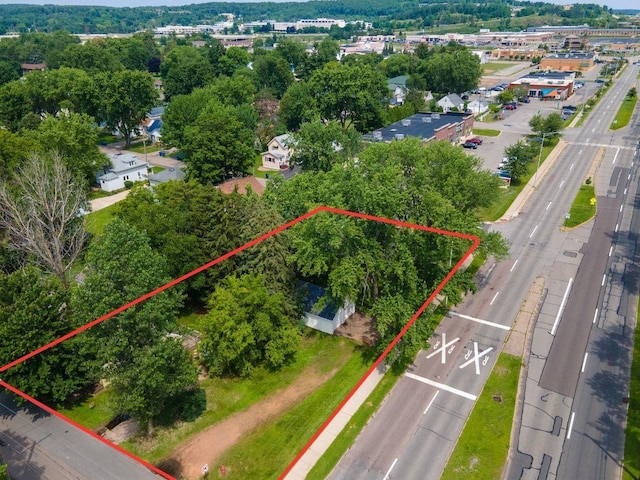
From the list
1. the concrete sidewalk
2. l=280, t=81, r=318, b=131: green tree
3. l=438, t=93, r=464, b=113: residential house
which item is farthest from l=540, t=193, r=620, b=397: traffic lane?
l=438, t=93, r=464, b=113: residential house

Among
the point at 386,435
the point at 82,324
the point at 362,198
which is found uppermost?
the point at 362,198

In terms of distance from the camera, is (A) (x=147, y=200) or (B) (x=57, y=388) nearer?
(B) (x=57, y=388)

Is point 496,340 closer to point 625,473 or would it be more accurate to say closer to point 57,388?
point 625,473

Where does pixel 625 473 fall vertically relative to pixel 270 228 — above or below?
below

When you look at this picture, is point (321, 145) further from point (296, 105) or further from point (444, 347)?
point (296, 105)

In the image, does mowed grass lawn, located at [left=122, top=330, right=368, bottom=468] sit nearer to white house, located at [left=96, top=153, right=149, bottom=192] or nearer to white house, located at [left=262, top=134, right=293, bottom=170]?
white house, located at [left=262, top=134, right=293, bottom=170]

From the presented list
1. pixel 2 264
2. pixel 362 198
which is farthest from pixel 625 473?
pixel 2 264

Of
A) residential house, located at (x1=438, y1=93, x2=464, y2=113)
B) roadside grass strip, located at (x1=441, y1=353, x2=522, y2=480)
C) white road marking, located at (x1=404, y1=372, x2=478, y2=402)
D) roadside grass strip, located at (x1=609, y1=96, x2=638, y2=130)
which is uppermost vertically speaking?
residential house, located at (x1=438, y1=93, x2=464, y2=113)
